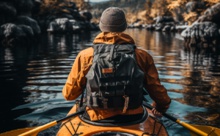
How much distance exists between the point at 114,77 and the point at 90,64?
39 centimetres

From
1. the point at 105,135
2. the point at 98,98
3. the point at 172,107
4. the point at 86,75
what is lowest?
the point at 172,107

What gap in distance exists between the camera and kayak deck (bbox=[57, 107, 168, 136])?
3.61m

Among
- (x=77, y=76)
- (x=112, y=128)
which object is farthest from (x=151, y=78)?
(x=77, y=76)

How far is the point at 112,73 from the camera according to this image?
3.55 metres

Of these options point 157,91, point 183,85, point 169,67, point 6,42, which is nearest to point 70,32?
point 6,42

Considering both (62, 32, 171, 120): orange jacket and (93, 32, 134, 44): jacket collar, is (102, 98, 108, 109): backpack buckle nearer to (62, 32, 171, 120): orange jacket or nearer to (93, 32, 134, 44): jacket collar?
(62, 32, 171, 120): orange jacket

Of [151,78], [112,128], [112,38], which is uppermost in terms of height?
[112,38]

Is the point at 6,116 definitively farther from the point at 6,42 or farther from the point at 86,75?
the point at 6,42

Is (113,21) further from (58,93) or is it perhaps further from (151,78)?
(58,93)

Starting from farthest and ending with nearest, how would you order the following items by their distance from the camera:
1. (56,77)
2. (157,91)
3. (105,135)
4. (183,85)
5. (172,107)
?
(56,77) < (183,85) < (172,107) < (157,91) < (105,135)

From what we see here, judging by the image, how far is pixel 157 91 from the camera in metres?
3.99

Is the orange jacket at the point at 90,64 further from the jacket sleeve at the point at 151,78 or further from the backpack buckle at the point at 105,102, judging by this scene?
the backpack buckle at the point at 105,102

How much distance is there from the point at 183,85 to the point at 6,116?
6251 millimetres

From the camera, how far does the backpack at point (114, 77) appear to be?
3555 millimetres
